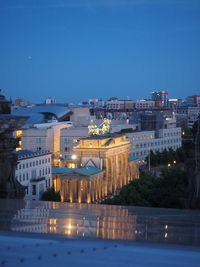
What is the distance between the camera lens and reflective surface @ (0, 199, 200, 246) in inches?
227

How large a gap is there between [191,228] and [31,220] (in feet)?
7.06

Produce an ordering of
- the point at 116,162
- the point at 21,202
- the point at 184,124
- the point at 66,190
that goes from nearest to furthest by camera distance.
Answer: the point at 21,202 < the point at 66,190 < the point at 116,162 < the point at 184,124

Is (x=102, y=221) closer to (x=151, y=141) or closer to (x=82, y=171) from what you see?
(x=82, y=171)

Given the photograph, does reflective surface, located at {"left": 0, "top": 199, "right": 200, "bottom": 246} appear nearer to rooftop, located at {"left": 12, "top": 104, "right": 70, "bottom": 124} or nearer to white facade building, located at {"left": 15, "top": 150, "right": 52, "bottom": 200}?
white facade building, located at {"left": 15, "top": 150, "right": 52, "bottom": 200}

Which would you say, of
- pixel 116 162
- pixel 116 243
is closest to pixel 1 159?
pixel 116 243

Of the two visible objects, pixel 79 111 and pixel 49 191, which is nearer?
pixel 49 191

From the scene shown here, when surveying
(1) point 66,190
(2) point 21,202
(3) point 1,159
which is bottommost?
(1) point 66,190

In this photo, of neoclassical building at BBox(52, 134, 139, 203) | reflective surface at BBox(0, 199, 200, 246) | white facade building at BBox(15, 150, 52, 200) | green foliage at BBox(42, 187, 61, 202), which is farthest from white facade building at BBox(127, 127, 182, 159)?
reflective surface at BBox(0, 199, 200, 246)

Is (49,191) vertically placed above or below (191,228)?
below

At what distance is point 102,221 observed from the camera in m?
6.59

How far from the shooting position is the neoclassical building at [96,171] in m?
46.0

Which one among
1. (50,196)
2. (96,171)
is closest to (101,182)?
(96,171)

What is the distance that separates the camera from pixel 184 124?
123312 mm

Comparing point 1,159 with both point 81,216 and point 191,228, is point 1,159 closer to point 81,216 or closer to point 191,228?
point 81,216
